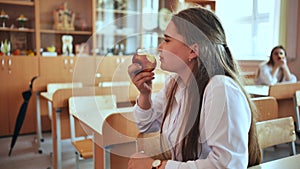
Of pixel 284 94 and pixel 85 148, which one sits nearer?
pixel 85 148

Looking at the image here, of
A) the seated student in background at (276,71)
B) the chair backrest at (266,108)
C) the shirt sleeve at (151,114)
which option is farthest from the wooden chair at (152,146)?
the seated student in background at (276,71)

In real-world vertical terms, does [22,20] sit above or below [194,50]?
above

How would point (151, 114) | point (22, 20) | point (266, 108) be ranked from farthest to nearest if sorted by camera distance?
point (22, 20) < point (266, 108) < point (151, 114)

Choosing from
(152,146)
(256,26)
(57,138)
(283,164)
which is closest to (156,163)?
(152,146)

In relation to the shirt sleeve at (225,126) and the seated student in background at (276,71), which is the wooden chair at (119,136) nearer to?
the shirt sleeve at (225,126)

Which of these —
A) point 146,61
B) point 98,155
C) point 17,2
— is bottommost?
point 98,155

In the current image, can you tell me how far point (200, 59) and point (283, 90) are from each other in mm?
1863

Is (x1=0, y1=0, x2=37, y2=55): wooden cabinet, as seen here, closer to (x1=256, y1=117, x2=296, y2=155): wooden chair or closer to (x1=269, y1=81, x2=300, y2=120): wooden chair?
(x1=269, y1=81, x2=300, y2=120): wooden chair

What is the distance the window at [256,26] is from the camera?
141 inches

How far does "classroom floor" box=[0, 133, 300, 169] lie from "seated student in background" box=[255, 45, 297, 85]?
72 cm

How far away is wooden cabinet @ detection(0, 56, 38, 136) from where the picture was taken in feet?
10.9

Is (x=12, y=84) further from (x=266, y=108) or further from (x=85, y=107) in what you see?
(x=266, y=108)

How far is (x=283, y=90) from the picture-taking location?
7.75 feet

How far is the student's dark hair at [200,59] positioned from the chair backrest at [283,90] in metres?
1.64
